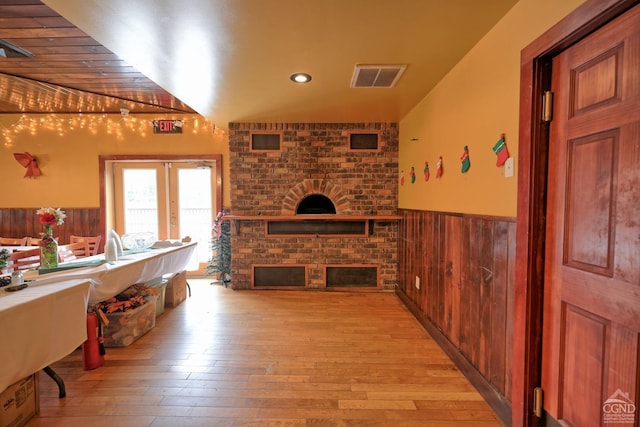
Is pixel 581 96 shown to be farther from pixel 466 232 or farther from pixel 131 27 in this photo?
pixel 131 27

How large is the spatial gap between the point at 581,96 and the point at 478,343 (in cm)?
153

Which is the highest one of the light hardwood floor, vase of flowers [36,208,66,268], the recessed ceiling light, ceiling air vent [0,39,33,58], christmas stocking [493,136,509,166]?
ceiling air vent [0,39,33,58]

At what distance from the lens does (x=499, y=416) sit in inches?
62.1

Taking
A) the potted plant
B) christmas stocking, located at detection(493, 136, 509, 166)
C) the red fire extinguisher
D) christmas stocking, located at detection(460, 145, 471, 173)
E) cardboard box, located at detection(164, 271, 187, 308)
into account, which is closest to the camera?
Result: christmas stocking, located at detection(493, 136, 509, 166)

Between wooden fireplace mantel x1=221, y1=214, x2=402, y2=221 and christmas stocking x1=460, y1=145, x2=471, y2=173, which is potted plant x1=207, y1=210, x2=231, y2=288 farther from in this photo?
christmas stocking x1=460, y1=145, x2=471, y2=173

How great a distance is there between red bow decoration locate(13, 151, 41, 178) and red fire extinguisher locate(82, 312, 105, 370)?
3.76m

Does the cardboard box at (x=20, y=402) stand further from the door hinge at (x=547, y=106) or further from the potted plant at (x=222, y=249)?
the door hinge at (x=547, y=106)

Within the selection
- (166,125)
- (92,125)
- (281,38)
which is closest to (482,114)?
(281,38)

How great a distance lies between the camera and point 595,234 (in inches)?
43.4

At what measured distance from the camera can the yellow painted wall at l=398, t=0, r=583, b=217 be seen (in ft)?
4.66

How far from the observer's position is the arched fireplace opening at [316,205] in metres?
3.80

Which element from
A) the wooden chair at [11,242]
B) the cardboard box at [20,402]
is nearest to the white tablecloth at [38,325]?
the cardboard box at [20,402]

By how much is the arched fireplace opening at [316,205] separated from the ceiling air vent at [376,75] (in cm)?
171

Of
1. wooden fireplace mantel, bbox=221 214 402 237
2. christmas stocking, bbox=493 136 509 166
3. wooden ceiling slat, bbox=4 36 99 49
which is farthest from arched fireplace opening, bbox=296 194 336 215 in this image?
wooden ceiling slat, bbox=4 36 99 49
